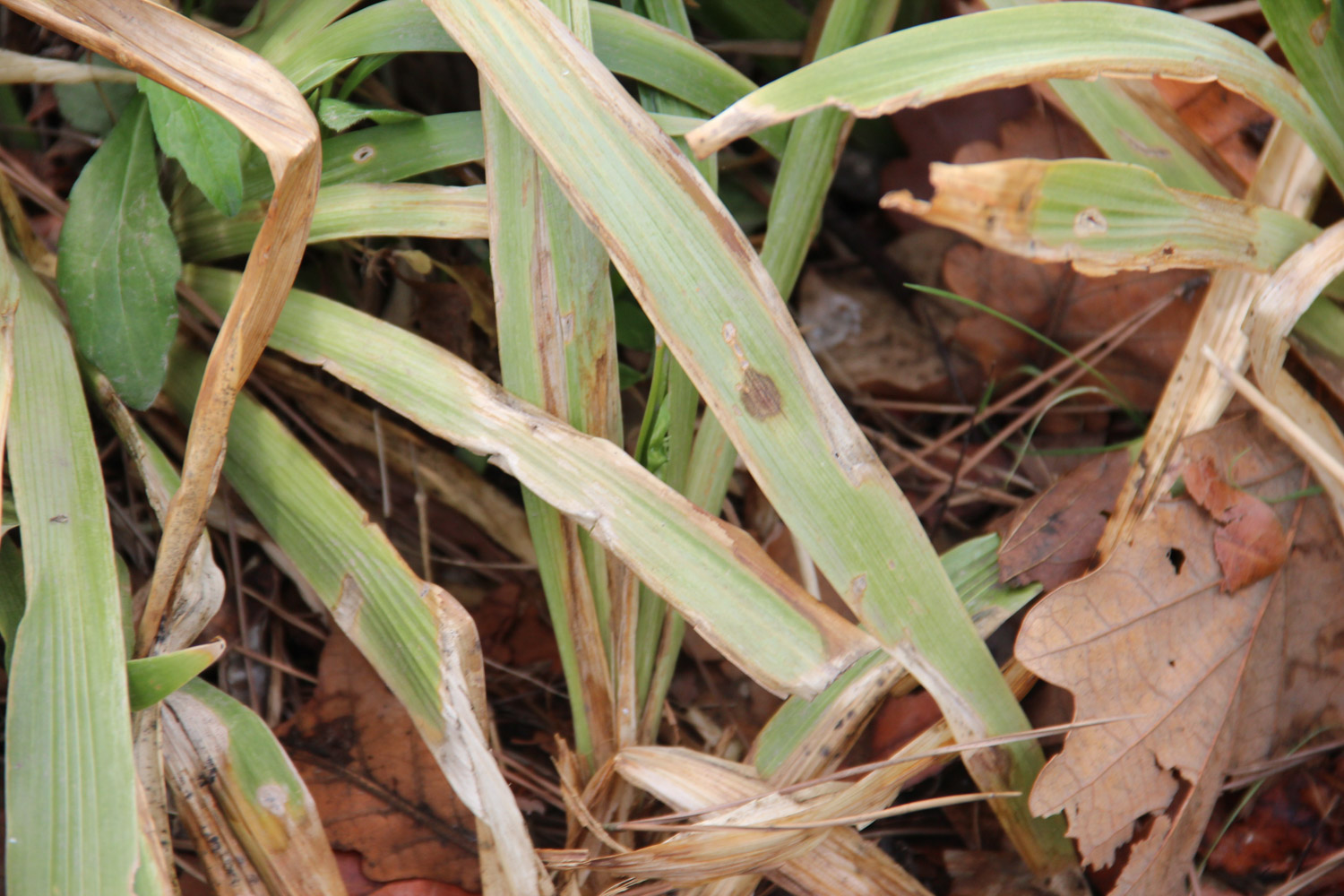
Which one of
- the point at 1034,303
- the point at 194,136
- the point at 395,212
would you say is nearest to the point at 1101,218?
the point at 1034,303

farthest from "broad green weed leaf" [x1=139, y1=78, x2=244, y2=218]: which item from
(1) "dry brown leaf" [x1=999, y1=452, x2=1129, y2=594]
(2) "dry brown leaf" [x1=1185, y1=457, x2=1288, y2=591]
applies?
(2) "dry brown leaf" [x1=1185, y1=457, x2=1288, y2=591]

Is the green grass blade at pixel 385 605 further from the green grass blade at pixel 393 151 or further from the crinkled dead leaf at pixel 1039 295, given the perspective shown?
the crinkled dead leaf at pixel 1039 295

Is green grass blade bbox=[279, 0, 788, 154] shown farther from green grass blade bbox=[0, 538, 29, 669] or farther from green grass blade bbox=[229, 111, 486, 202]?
green grass blade bbox=[0, 538, 29, 669]

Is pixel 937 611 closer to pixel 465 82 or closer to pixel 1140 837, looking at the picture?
pixel 1140 837

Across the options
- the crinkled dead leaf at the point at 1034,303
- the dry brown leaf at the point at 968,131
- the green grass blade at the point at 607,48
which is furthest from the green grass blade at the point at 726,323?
the dry brown leaf at the point at 968,131

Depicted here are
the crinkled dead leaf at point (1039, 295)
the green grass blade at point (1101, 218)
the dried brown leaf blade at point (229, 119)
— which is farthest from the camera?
the crinkled dead leaf at point (1039, 295)
